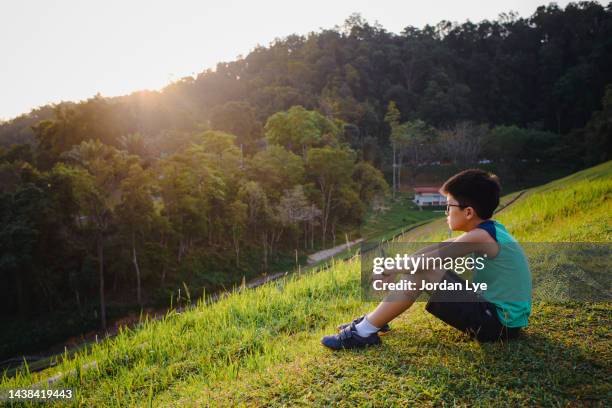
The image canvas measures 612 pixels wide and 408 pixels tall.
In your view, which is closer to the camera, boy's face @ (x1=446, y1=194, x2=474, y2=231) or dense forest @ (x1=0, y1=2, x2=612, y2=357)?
boy's face @ (x1=446, y1=194, x2=474, y2=231)

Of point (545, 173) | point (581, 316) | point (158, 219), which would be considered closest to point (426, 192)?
point (545, 173)

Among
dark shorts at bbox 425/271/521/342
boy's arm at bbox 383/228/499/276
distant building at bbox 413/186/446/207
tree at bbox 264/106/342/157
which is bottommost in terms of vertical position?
distant building at bbox 413/186/446/207

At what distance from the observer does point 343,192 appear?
31.0 meters

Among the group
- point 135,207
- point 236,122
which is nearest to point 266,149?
point 236,122

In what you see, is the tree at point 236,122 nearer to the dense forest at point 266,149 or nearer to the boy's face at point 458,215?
the dense forest at point 266,149

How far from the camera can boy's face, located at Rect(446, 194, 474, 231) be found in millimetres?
2686

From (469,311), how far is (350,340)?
829 mm

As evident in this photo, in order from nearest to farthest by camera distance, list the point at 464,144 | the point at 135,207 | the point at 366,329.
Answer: the point at 366,329
the point at 135,207
the point at 464,144

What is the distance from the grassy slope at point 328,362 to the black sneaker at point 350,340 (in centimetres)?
7

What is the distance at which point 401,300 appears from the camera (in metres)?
2.53

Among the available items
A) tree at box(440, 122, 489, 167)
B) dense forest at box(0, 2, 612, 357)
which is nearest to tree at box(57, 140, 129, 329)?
dense forest at box(0, 2, 612, 357)

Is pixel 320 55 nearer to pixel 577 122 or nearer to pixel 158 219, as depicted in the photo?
pixel 577 122

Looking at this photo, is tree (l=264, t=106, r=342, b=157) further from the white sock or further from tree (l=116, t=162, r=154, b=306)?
the white sock

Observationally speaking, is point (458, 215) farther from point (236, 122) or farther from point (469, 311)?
point (236, 122)
